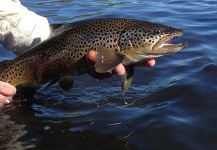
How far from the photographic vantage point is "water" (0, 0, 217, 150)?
3.78 metres

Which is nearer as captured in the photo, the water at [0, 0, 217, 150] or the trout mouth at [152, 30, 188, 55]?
the trout mouth at [152, 30, 188, 55]

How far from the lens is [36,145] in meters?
3.74

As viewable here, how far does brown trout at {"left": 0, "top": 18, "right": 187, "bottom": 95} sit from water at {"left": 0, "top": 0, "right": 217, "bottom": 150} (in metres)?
0.48

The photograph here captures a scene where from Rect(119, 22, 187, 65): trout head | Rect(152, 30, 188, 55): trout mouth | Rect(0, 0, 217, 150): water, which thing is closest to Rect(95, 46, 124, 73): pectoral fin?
Rect(119, 22, 187, 65): trout head

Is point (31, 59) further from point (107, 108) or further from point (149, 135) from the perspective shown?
point (149, 135)

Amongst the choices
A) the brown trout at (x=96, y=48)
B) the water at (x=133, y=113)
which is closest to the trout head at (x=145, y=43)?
the brown trout at (x=96, y=48)

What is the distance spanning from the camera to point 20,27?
15.6 feet

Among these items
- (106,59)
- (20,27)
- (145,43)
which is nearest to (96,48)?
(106,59)

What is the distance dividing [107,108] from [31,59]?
109 cm

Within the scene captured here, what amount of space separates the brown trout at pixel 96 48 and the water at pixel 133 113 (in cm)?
48

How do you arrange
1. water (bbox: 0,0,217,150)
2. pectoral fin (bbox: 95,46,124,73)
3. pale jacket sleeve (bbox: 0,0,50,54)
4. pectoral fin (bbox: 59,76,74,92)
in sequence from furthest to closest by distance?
pale jacket sleeve (bbox: 0,0,50,54)
pectoral fin (bbox: 59,76,74,92)
water (bbox: 0,0,217,150)
pectoral fin (bbox: 95,46,124,73)

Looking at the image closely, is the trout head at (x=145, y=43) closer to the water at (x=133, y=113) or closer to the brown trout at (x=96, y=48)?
the brown trout at (x=96, y=48)

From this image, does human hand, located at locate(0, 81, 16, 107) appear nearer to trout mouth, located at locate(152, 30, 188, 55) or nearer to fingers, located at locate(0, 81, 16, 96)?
fingers, located at locate(0, 81, 16, 96)

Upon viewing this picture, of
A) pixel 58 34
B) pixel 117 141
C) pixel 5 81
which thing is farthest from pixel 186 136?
pixel 5 81
